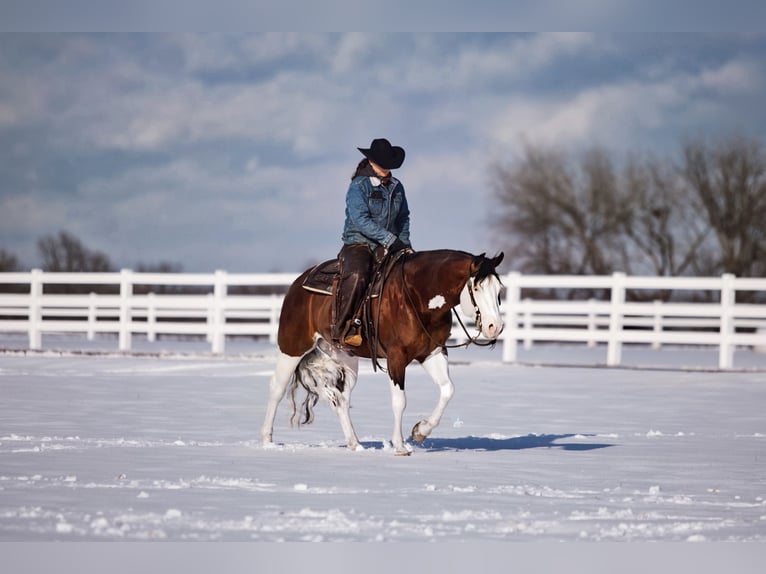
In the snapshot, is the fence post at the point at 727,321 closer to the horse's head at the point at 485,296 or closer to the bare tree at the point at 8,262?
the horse's head at the point at 485,296

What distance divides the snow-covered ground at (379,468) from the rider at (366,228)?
966 mm

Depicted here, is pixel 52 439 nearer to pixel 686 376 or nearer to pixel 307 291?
pixel 307 291

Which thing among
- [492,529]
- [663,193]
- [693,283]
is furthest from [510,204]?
[492,529]

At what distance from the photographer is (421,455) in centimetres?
812

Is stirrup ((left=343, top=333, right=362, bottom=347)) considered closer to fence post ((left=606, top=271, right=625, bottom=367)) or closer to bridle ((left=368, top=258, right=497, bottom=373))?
bridle ((left=368, top=258, right=497, bottom=373))

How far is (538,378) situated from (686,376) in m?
2.24

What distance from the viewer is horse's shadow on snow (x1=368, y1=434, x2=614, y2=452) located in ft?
29.0

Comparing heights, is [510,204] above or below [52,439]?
above

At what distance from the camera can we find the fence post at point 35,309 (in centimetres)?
2230

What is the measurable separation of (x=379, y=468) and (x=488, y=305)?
1.29 metres

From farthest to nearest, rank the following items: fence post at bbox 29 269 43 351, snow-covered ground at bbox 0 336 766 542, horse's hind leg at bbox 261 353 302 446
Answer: fence post at bbox 29 269 43 351 < horse's hind leg at bbox 261 353 302 446 < snow-covered ground at bbox 0 336 766 542

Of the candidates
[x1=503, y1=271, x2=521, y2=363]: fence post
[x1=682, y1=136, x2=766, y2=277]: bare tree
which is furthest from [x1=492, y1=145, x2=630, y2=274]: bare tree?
[x1=503, y1=271, x2=521, y2=363]: fence post

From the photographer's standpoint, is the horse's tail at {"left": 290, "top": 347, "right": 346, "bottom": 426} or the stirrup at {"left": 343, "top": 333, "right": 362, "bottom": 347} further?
the horse's tail at {"left": 290, "top": 347, "right": 346, "bottom": 426}

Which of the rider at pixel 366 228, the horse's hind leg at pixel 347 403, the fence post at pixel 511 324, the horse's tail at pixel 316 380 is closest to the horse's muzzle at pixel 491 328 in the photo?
the rider at pixel 366 228
